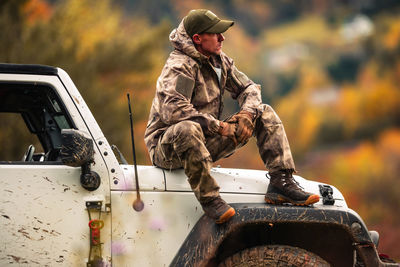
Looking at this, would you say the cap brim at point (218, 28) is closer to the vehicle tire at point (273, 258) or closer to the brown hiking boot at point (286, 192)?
the brown hiking boot at point (286, 192)

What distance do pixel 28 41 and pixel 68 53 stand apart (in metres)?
1.30

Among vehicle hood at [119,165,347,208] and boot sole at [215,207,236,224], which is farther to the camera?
vehicle hood at [119,165,347,208]

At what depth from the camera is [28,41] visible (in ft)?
56.3

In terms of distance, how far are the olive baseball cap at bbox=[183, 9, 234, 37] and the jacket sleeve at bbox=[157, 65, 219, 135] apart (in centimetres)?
34

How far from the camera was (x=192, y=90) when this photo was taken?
15.6 feet

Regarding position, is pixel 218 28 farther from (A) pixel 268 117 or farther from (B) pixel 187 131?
(B) pixel 187 131

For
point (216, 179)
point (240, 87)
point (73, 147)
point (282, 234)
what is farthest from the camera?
point (240, 87)

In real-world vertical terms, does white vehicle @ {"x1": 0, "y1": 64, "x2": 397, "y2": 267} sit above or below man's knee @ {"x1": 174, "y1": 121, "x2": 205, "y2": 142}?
below

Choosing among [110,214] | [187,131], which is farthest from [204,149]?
[110,214]

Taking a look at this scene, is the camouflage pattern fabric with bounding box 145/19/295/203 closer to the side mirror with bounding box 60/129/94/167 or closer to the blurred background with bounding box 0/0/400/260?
the side mirror with bounding box 60/129/94/167

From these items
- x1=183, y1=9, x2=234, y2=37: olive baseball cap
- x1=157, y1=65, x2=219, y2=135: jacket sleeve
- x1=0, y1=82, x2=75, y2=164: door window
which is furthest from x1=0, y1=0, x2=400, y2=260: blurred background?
x1=157, y1=65, x2=219, y2=135: jacket sleeve

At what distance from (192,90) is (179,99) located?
160 mm

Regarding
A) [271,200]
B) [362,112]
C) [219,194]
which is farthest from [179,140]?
[362,112]

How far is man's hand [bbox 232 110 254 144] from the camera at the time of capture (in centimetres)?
466
